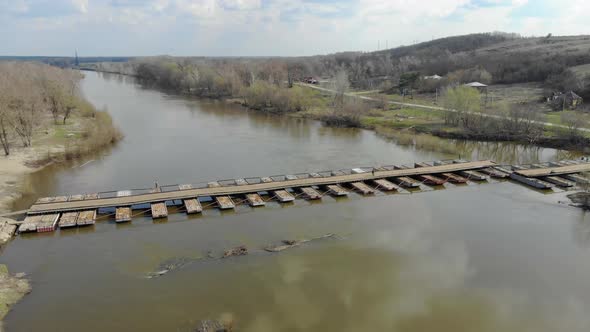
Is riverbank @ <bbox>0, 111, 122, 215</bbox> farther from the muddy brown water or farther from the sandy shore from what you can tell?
the muddy brown water

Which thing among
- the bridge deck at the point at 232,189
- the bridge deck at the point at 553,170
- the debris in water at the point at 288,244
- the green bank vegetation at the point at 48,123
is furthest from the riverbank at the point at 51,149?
the bridge deck at the point at 553,170

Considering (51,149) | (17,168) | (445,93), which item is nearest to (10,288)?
(17,168)

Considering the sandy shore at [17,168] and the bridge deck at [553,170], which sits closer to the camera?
the sandy shore at [17,168]

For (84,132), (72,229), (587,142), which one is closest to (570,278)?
(72,229)

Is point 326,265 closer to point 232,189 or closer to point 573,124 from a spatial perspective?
point 232,189

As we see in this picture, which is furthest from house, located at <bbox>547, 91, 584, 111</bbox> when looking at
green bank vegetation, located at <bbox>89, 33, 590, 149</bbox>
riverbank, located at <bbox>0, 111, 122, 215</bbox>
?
riverbank, located at <bbox>0, 111, 122, 215</bbox>

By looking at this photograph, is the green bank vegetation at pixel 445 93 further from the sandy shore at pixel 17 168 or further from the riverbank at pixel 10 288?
the riverbank at pixel 10 288
